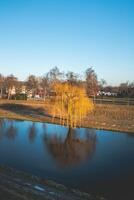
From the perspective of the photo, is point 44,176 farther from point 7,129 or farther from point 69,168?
point 7,129

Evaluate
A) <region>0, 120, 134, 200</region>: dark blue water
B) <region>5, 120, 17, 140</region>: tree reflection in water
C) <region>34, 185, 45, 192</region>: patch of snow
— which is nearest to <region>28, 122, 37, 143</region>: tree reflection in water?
<region>0, 120, 134, 200</region>: dark blue water

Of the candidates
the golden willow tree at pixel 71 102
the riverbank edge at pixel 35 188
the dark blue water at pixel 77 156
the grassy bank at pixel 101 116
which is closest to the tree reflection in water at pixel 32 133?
the dark blue water at pixel 77 156

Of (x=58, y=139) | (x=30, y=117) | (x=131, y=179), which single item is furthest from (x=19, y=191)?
(x=30, y=117)

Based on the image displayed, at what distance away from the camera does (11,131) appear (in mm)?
36844

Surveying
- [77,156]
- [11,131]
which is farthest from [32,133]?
[77,156]

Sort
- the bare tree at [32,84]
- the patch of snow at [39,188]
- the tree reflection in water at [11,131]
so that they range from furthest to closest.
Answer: the bare tree at [32,84]
the tree reflection in water at [11,131]
the patch of snow at [39,188]

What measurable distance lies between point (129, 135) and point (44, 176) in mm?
18260

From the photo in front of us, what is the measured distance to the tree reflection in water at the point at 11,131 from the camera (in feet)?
109

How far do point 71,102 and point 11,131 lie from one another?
31.9 feet

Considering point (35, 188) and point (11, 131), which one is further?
point (11, 131)

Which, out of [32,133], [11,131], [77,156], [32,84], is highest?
[32,84]

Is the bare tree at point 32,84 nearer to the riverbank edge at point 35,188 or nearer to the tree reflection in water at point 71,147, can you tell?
the tree reflection in water at point 71,147

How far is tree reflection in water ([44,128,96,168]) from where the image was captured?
24.0m

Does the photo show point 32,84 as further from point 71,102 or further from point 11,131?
point 11,131
